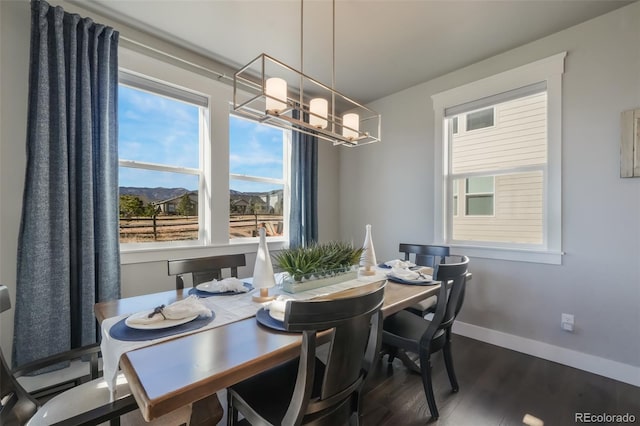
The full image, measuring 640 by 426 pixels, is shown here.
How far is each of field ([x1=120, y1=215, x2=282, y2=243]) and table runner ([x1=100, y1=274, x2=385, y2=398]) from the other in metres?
0.68

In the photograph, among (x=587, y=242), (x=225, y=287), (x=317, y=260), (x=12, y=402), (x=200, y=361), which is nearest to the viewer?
(x=200, y=361)

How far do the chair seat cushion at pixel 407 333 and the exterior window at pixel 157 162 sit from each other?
1.98 meters

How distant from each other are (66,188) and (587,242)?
12.6 ft

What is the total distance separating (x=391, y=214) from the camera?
3.38 m

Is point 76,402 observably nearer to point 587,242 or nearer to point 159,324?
point 159,324

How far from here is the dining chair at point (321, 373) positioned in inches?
34.0

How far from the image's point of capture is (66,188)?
184 centimetres

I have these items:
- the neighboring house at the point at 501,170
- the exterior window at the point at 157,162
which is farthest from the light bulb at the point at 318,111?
the neighboring house at the point at 501,170

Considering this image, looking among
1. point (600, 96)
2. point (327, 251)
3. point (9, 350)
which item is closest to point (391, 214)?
point (327, 251)

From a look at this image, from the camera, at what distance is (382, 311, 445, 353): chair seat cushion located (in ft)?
5.47

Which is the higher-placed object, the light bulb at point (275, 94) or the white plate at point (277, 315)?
the light bulb at point (275, 94)

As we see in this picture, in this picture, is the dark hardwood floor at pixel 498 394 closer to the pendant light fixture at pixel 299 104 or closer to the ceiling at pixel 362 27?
the pendant light fixture at pixel 299 104

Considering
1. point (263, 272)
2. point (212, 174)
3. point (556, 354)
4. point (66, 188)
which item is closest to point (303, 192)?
point (212, 174)

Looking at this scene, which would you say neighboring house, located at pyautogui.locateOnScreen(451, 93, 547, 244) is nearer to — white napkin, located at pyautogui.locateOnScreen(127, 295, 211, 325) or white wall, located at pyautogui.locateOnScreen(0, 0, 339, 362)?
white napkin, located at pyautogui.locateOnScreen(127, 295, 211, 325)
